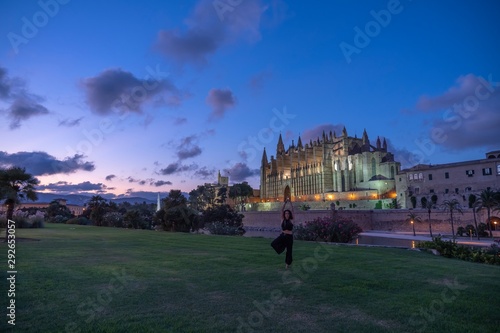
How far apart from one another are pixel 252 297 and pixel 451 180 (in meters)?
57.1

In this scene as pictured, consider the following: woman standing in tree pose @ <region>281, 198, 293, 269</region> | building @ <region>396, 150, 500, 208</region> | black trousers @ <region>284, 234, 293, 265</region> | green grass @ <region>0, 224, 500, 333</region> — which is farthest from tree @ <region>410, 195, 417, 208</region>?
black trousers @ <region>284, 234, 293, 265</region>

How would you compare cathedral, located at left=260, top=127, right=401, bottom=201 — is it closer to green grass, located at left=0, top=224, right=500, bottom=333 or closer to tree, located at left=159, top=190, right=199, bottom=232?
tree, located at left=159, top=190, right=199, bottom=232

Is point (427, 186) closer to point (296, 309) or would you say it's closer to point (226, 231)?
point (226, 231)

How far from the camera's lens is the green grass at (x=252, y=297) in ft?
15.1

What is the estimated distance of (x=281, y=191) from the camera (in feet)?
372

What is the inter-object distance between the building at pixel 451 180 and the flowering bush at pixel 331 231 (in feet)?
123

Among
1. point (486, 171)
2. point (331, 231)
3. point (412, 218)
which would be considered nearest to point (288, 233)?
point (331, 231)

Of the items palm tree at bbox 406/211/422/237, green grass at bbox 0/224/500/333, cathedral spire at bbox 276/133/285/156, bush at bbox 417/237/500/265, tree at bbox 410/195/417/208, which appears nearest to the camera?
green grass at bbox 0/224/500/333

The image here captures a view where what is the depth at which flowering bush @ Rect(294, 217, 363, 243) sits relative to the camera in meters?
21.5

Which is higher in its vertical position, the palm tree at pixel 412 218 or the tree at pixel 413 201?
the tree at pixel 413 201

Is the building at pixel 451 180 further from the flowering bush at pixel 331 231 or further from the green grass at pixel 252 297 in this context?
the green grass at pixel 252 297

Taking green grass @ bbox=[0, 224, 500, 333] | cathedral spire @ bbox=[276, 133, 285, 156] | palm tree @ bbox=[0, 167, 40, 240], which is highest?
cathedral spire @ bbox=[276, 133, 285, 156]

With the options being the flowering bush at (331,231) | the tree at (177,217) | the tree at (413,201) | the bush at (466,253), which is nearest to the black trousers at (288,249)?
the bush at (466,253)

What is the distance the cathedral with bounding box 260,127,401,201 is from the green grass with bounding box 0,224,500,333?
6084cm
